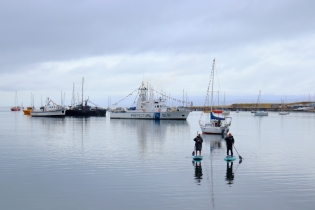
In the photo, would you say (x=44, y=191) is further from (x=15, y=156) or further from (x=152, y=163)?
(x=15, y=156)

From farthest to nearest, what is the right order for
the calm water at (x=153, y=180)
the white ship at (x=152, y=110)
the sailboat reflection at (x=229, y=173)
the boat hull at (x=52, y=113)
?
the boat hull at (x=52, y=113) < the white ship at (x=152, y=110) < the sailboat reflection at (x=229, y=173) < the calm water at (x=153, y=180)

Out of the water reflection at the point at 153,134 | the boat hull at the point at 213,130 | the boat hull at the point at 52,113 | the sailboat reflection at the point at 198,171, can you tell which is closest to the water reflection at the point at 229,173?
the sailboat reflection at the point at 198,171

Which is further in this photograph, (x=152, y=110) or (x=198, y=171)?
(x=152, y=110)

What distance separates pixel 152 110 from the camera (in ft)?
315

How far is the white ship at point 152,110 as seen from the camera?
94.6 meters

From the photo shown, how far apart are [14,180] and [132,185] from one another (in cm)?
627

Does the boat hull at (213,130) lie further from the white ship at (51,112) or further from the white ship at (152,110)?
the white ship at (51,112)

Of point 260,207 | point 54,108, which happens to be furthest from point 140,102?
point 260,207

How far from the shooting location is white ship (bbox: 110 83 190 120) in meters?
94.6

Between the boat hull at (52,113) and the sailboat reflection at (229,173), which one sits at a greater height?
the boat hull at (52,113)

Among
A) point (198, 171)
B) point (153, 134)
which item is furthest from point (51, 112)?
point (198, 171)

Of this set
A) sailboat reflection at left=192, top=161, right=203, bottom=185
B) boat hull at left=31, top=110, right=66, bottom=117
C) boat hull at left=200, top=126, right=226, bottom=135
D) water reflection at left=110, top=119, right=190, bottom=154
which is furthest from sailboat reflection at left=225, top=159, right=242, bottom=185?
boat hull at left=31, top=110, right=66, bottom=117

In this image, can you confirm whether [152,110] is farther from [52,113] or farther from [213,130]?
[213,130]

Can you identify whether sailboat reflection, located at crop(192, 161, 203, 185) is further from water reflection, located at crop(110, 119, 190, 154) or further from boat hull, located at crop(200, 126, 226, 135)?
boat hull, located at crop(200, 126, 226, 135)
